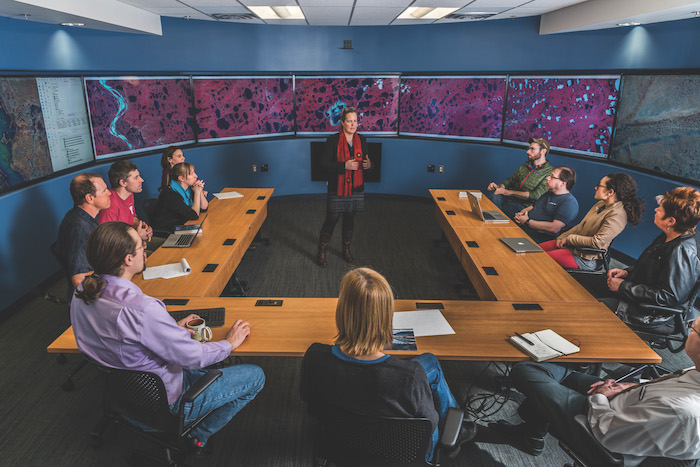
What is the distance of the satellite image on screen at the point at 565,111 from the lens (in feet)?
18.3

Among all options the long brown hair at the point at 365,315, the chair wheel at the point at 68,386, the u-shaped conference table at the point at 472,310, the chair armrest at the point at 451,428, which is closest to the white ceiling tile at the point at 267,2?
the u-shaped conference table at the point at 472,310

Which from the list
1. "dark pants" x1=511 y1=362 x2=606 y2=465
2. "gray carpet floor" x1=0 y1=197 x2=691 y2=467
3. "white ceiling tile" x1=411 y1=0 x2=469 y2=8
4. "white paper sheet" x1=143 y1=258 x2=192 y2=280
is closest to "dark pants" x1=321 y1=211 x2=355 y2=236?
"gray carpet floor" x1=0 y1=197 x2=691 y2=467

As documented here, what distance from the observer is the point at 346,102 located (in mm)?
7438

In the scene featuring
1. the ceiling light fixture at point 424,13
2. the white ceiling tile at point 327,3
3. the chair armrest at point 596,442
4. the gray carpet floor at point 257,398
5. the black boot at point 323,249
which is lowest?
the gray carpet floor at point 257,398

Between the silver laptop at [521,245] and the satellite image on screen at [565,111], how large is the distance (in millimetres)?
2844

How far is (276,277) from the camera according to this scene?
4.72 metres

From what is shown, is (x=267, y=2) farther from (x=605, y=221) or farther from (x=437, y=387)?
(x=437, y=387)

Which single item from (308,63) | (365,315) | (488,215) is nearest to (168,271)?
(365,315)

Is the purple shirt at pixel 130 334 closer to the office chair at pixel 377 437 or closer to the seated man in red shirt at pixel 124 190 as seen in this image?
the office chair at pixel 377 437

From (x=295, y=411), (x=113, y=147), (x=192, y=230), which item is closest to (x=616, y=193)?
(x=295, y=411)

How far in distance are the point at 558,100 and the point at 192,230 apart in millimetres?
5104

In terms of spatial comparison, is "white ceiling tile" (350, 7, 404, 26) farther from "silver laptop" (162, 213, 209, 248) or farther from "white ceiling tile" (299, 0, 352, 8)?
"silver laptop" (162, 213, 209, 248)

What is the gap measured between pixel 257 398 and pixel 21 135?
3.33 m

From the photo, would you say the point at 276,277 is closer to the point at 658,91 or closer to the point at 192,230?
the point at 192,230
